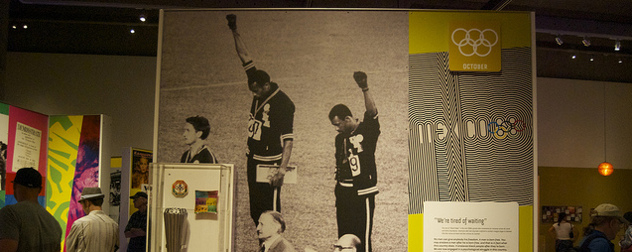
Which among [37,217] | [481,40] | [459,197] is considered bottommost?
[37,217]

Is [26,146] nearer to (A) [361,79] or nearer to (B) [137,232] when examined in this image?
(B) [137,232]

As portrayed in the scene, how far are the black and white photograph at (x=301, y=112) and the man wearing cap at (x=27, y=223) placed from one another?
3.87 ft

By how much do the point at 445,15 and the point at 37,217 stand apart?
2931 mm

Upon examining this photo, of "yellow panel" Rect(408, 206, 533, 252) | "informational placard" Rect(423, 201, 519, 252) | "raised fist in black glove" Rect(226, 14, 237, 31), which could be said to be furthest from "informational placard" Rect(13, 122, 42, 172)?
"informational placard" Rect(423, 201, 519, 252)

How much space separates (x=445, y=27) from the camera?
3117 millimetres

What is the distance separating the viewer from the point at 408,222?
301 centimetres

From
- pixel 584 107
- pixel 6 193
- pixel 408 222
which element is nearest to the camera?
pixel 408 222

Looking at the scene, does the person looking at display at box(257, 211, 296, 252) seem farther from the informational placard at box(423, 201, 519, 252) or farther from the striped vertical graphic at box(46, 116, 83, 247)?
the striped vertical graphic at box(46, 116, 83, 247)

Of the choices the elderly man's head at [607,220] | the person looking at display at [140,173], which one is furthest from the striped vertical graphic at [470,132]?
the person looking at display at [140,173]

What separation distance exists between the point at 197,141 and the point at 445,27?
5.18 ft

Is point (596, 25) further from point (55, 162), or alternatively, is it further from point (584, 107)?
point (55, 162)

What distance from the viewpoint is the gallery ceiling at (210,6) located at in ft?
22.8

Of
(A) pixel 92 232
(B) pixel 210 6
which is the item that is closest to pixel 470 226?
(A) pixel 92 232

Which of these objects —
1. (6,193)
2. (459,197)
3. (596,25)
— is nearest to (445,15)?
(459,197)
